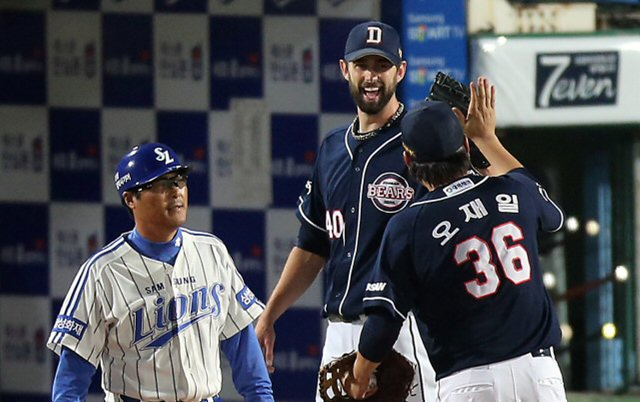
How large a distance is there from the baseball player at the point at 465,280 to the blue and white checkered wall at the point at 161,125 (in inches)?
126

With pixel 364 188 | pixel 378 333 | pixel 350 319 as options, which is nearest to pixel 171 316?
pixel 378 333

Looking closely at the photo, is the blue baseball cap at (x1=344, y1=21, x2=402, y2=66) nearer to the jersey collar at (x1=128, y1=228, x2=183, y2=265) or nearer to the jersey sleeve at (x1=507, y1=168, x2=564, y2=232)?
the jersey sleeve at (x1=507, y1=168, x2=564, y2=232)

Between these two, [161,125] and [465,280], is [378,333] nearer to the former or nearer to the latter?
[465,280]

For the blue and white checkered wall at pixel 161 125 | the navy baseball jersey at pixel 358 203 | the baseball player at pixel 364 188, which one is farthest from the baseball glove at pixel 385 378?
the blue and white checkered wall at pixel 161 125

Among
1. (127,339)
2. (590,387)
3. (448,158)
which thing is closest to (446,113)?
(448,158)

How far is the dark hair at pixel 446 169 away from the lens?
5270 mm

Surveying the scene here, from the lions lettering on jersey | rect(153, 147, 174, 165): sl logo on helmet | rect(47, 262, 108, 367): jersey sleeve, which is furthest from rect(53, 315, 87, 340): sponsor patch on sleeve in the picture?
rect(153, 147, 174, 165): sl logo on helmet

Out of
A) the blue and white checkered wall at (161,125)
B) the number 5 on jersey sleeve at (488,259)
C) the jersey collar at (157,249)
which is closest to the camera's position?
the number 5 on jersey sleeve at (488,259)

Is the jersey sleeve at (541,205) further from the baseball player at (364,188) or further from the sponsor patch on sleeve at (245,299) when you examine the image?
the sponsor patch on sleeve at (245,299)

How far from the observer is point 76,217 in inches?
340

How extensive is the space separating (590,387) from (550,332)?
5082 mm

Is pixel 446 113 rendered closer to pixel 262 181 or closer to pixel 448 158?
pixel 448 158

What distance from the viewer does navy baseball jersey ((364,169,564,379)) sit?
203 inches

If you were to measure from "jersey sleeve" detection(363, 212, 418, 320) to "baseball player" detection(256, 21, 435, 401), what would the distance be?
0.65 m
